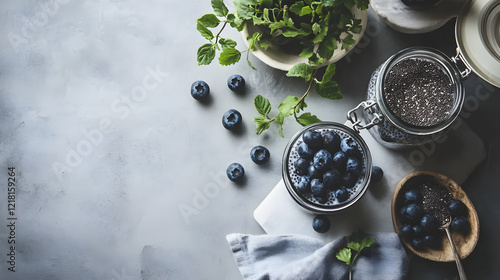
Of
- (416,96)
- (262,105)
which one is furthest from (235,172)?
(416,96)

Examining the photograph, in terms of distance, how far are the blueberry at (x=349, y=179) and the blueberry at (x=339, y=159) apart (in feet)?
0.10

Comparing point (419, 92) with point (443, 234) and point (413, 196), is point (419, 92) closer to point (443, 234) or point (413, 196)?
point (413, 196)

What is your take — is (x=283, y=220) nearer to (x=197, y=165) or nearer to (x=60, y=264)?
(x=197, y=165)

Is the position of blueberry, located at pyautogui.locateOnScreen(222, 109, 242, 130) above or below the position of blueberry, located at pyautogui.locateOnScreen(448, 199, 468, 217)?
above

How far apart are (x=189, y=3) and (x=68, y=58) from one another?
0.44m

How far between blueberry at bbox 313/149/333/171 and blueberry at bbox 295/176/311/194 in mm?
50

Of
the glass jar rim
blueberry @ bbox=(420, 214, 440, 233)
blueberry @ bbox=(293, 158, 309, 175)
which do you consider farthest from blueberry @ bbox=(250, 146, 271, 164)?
blueberry @ bbox=(420, 214, 440, 233)

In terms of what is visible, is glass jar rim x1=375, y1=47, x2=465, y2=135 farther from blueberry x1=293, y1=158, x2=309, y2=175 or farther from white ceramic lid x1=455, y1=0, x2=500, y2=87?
blueberry x1=293, y1=158, x2=309, y2=175

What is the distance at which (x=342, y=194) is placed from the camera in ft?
3.72

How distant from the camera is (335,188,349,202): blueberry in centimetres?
113

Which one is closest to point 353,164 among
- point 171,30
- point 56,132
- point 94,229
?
point 171,30

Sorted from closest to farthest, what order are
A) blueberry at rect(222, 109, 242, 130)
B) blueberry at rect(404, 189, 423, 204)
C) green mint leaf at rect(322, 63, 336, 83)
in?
green mint leaf at rect(322, 63, 336, 83) → blueberry at rect(404, 189, 423, 204) → blueberry at rect(222, 109, 242, 130)

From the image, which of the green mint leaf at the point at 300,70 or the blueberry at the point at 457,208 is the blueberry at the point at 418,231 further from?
the green mint leaf at the point at 300,70

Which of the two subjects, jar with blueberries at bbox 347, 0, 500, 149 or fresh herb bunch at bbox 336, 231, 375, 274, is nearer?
jar with blueberries at bbox 347, 0, 500, 149
